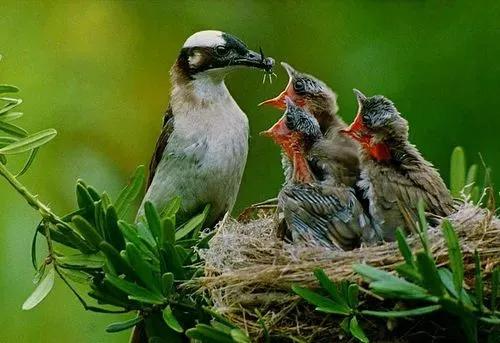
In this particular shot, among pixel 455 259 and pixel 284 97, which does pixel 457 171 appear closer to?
pixel 284 97

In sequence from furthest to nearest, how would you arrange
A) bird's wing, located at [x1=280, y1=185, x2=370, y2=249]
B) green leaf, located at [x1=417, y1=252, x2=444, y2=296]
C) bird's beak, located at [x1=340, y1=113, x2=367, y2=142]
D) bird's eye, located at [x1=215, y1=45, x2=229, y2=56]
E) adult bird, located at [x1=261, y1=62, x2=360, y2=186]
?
bird's eye, located at [x1=215, y1=45, x2=229, y2=56], adult bird, located at [x1=261, y1=62, x2=360, y2=186], bird's beak, located at [x1=340, y1=113, x2=367, y2=142], bird's wing, located at [x1=280, y1=185, x2=370, y2=249], green leaf, located at [x1=417, y1=252, x2=444, y2=296]

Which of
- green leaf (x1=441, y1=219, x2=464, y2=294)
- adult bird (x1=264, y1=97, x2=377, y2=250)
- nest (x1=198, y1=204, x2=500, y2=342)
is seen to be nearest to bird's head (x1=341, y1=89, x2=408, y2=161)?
adult bird (x1=264, y1=97, x2=377, y2=250)

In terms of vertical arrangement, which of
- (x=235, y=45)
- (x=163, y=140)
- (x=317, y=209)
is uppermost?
(x=235, y=45)

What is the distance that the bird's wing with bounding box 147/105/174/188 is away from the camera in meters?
3.56

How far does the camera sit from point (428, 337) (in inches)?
80.7

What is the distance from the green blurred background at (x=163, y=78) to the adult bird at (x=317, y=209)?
421 millimetres

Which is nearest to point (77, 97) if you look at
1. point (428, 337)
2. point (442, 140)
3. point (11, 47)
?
point (11, 47)

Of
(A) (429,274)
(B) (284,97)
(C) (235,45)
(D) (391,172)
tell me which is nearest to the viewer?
(A) (429,274)

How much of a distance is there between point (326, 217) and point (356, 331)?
2.62 ft

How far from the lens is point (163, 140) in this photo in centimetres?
357

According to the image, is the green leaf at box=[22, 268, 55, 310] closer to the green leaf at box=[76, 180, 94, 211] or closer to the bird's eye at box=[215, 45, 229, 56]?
the green leaf at box=[76, 180, 94, 211]

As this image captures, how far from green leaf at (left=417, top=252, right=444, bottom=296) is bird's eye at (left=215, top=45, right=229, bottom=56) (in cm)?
181

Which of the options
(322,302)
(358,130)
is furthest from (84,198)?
(358,130)

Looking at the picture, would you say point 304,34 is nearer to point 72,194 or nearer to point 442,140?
point 442,140
